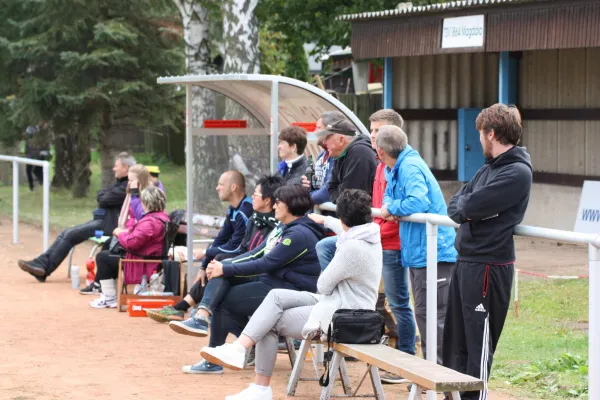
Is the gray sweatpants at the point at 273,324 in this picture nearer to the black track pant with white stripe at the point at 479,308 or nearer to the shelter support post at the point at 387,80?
the black track pant with white stripe at the point at 479,308

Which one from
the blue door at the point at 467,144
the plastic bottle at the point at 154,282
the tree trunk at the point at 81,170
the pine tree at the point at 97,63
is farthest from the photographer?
the tree trunk at the point at 81,170

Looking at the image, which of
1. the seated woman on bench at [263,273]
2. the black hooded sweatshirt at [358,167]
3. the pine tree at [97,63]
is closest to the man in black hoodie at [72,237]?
the seated woman on bench at [263,273]

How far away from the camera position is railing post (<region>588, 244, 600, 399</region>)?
Answer: 16.8 feet

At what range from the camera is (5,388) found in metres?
7.72

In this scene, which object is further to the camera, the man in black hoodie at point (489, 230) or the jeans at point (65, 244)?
the jeans at point (65, 244)

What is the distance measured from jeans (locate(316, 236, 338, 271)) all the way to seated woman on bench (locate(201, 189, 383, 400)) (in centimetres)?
52

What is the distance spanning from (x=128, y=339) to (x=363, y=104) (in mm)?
13199

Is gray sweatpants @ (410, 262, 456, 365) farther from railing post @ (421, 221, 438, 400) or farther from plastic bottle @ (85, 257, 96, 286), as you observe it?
plastic bottle @ (85, 257, 96, 286)

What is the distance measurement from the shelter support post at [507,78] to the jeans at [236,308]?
826cm

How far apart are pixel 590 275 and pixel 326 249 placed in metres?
2.75

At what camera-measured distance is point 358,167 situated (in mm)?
7977

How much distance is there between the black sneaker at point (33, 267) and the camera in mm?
13336

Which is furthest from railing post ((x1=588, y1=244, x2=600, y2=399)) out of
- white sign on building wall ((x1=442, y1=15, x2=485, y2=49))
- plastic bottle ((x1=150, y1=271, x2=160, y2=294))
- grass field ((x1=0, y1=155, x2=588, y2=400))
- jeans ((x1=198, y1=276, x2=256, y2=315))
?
white sign on building wall ((x1=442, y1=15, x2=485, y2=49))

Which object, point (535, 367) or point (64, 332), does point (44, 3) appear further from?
point (535, 367)
